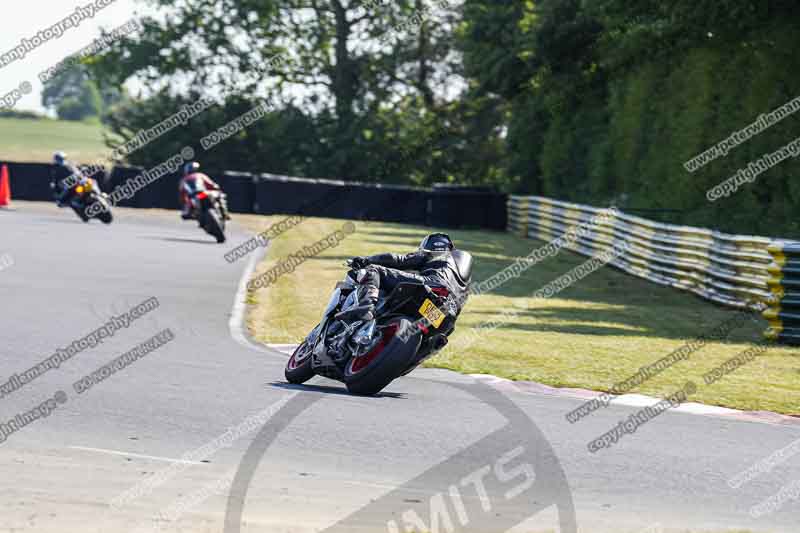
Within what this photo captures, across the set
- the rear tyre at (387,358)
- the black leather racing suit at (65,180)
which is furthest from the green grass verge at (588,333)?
the black leather racing suit at (65,180)

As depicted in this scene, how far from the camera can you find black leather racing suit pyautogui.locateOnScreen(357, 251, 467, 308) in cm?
1015

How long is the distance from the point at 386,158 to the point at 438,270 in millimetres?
46911

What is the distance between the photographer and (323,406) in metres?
9.73

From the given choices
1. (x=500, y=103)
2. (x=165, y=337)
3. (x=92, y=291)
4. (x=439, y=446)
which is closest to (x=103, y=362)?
(x=165, y=337)

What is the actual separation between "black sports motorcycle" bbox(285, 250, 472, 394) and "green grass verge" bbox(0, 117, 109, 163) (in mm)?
66315

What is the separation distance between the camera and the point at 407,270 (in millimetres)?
10484

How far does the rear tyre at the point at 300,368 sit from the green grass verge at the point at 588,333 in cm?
218

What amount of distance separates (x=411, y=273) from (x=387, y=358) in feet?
2.26

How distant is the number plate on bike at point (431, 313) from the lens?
33.4 ft

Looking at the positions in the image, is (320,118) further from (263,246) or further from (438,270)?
(438,270)
